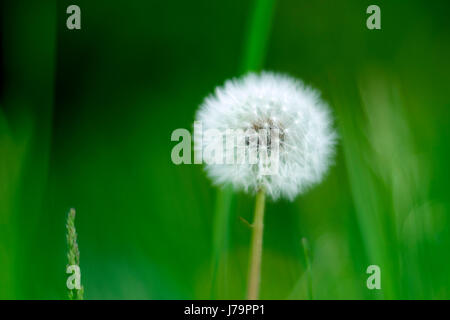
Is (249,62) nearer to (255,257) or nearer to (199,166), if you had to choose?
(199,166)

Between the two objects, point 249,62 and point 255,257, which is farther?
point 249,62

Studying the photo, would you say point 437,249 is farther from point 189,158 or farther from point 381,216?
point 189,158

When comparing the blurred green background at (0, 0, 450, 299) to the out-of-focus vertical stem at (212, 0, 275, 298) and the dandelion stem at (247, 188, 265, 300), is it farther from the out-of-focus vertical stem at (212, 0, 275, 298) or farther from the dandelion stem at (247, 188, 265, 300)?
the dandelion stem at (247, 188, 265, 300)

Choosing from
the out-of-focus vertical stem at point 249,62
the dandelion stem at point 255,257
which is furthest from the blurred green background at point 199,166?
the dandelion stem at point 255,257

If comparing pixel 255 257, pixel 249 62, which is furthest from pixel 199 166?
pixel 255 257

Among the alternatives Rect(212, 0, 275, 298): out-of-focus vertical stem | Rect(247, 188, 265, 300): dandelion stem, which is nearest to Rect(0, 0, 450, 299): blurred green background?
Rect(212, 0, 275, 298): out-of-focus vertical stem

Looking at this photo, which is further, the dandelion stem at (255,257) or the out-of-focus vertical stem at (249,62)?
the out-of-focus vertical stem at (249,62)

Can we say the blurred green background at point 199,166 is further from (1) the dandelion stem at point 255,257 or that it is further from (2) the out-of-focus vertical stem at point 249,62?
(1) the dandelion stem at point 255,257
